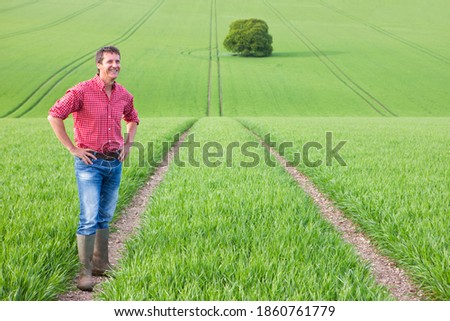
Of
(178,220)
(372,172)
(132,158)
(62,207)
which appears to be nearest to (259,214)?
(178,220)

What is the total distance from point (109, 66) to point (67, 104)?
0.64 m

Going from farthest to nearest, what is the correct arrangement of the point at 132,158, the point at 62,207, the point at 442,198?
the point at 132,158 → the point at 442,198 → the point at 62,207

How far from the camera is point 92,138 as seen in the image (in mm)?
4258

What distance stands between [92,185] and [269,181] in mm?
5109

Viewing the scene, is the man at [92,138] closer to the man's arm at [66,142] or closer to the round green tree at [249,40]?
the man's arm at [66,142]

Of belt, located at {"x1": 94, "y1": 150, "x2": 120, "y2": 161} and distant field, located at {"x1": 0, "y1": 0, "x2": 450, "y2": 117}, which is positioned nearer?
belt, located at {"x1": 94, "y1": 150, "x2": 120, "y2": 161}

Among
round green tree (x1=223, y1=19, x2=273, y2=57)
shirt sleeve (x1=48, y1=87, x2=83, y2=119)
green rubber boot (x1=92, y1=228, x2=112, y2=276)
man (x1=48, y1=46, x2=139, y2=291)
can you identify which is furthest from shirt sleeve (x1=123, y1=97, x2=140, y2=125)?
round green tree (x1=223, y1=19, x2=273, y2=57)

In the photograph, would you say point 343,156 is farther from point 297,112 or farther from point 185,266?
point 297,112

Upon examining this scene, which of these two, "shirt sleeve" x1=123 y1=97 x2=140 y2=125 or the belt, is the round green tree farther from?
the belt

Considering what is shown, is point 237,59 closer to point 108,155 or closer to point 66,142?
point 108,155

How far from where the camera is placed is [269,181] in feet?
28.1

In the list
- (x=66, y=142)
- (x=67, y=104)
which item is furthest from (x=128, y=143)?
(x=67, y=104)

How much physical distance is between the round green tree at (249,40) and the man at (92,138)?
249 feet

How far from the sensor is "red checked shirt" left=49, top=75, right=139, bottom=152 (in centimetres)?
A: 404
